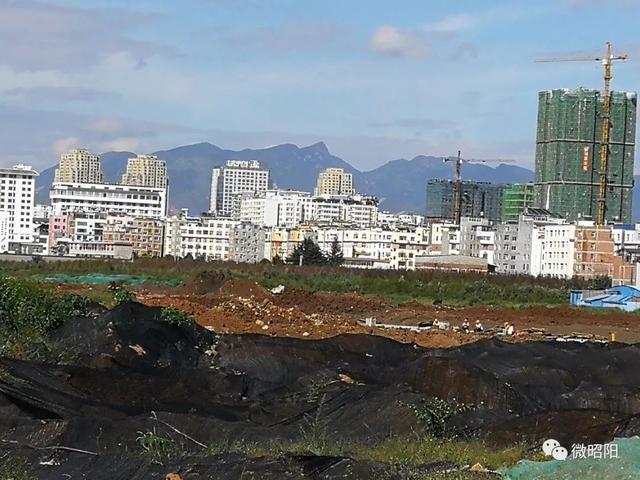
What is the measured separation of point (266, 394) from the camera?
13.5m

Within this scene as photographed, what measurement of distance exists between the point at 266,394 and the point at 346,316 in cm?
2032

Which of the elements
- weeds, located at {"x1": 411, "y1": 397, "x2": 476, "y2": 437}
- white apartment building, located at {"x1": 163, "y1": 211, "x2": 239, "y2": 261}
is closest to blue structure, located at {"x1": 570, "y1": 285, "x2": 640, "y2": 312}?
weeds, located at {"x1": 411, "y1": 397, "x2": 476, "y2": 437}

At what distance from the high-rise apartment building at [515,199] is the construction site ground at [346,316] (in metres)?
109

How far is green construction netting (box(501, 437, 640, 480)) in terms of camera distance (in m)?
7.22

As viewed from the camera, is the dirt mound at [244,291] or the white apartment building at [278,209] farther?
the white apartment building at [278,209]

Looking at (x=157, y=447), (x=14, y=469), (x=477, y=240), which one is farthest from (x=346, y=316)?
(x=477, y=240)

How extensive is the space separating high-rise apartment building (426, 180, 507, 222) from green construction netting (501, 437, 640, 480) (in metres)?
164

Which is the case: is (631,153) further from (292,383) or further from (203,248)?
(292,383)

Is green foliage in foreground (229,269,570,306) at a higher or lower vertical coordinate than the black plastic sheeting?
lower

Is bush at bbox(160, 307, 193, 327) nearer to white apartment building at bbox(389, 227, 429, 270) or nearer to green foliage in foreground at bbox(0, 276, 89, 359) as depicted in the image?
green foliage in foreground at bbox(0, 276, 89, 359)

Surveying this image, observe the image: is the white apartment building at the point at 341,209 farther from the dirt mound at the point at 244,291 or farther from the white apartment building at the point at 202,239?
the dirt mound at the point at 244,291

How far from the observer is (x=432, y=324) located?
30766 millimetres

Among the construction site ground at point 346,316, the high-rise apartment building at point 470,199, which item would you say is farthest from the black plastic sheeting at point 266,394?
the high-rise apartment building at point 470,199

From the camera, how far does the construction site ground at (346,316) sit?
25547mm
